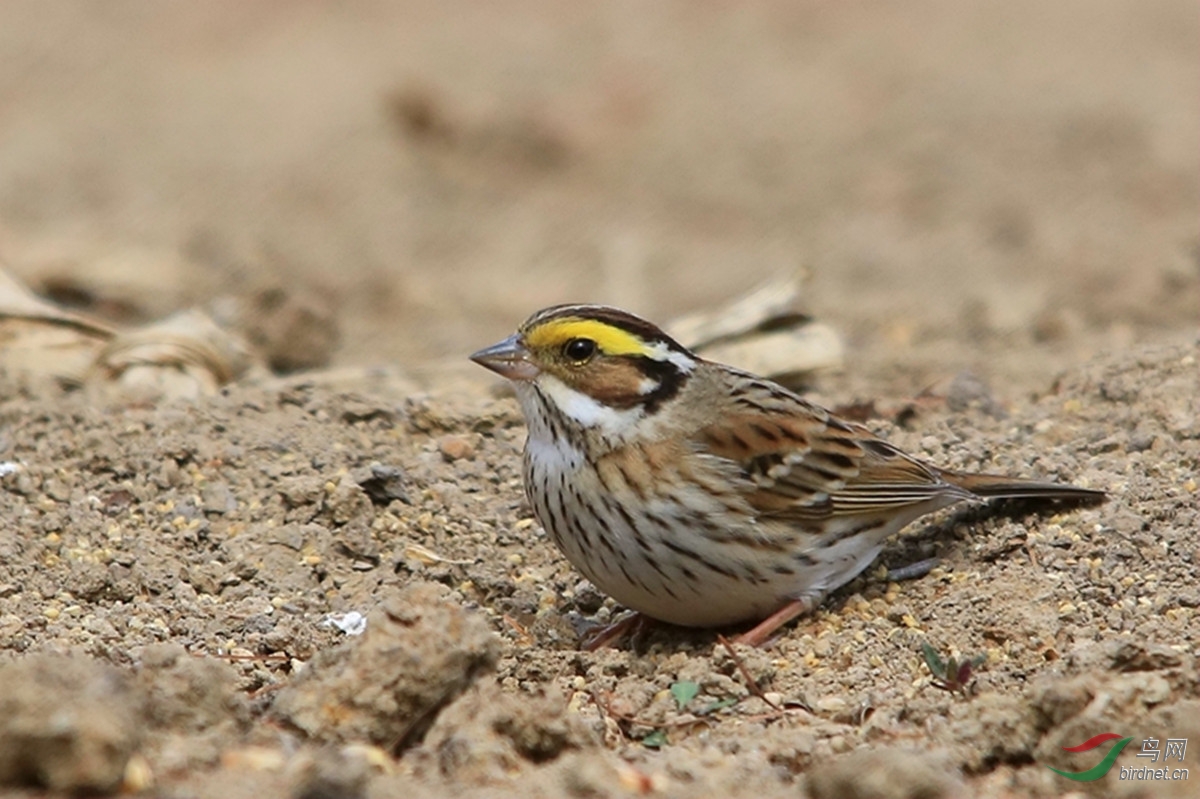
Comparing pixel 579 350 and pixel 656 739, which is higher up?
pixel 579 350

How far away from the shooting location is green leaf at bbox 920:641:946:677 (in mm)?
5504

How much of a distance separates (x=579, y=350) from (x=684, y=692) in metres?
1.26

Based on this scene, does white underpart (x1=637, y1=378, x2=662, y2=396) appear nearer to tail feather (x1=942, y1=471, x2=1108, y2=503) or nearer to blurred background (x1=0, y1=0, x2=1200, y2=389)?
tail feather (x1=942, y1=471, x2=1108, y2=503)

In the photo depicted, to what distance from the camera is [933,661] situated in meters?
5.55

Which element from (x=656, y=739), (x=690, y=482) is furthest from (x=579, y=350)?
(x=656, y=739)

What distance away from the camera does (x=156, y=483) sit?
6.82 metres

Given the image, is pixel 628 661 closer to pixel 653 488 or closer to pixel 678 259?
pixel 653 488

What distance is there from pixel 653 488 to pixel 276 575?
142cm

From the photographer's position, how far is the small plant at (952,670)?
213 inches

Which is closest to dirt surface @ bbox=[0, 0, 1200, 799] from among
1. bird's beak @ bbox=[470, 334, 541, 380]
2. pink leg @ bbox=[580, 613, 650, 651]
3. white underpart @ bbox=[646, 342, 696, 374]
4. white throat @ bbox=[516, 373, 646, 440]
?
pink leg @ bbox=[580, 613, 650, 651]

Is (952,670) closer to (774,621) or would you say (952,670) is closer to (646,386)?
(774,621)

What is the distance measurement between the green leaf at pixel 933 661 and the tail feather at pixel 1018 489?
85 centimetres

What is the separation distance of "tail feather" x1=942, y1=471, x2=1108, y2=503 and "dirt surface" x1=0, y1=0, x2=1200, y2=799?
10 cm

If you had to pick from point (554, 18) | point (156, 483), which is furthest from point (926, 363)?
point (554, 18)
